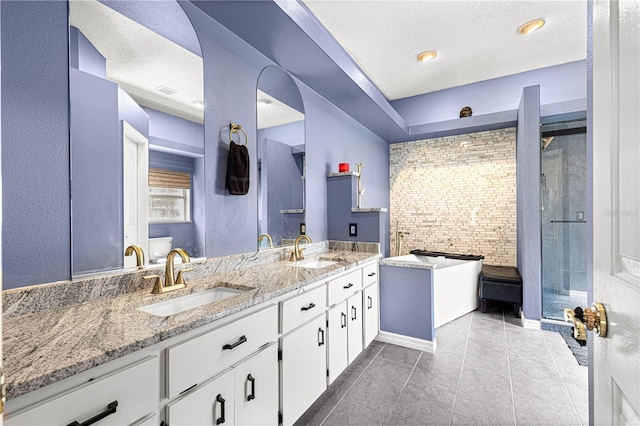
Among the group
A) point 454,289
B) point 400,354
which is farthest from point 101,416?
point 454,289

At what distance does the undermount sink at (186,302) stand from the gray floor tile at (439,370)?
1.66m

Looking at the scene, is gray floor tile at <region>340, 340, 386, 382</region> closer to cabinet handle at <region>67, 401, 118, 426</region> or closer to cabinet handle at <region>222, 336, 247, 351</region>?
cabinet handle at <region>222, 336, 247, 351</region>

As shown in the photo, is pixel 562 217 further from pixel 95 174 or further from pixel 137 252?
pixel 95 174

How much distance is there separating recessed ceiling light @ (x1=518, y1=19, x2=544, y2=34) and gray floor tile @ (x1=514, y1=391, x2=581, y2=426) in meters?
3.30

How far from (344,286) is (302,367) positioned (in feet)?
2.28

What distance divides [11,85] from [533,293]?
14.4 feet

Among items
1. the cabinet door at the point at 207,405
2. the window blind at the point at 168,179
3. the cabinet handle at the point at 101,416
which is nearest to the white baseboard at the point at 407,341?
the cabinet door at the point at 207,405

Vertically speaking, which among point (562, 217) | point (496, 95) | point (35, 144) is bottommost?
point (562, 217)

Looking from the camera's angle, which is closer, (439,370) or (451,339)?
(439,370)

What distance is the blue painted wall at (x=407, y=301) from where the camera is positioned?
2.80 meters

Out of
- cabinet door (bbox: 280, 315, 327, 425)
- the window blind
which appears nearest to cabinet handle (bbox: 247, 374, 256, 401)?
cabinet door (bbox: 280, 315, 327, 425)

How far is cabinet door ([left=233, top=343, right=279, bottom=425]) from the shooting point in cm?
131

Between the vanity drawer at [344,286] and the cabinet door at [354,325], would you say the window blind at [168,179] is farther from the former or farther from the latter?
the cabinet door at [354,325]

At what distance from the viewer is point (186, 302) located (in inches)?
60.6
